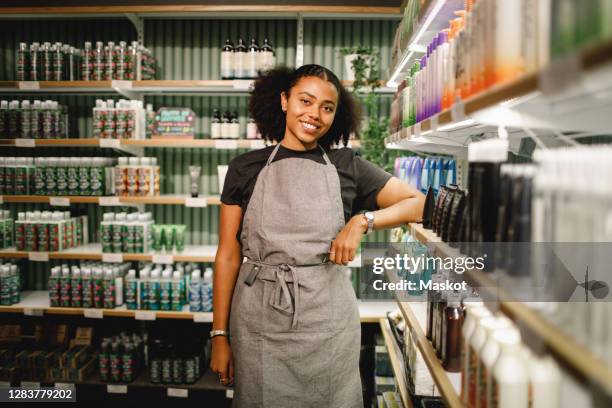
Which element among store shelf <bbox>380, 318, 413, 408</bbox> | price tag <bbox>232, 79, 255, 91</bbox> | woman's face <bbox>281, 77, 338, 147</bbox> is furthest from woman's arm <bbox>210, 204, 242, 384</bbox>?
price tag <bbox>232, 79, 255, 91</bbox>

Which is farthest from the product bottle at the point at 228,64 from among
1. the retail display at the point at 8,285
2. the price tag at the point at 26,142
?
the retail display at the point at 8,285

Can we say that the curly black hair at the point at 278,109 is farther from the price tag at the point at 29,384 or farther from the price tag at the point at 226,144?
the price tag at the point at 29,384

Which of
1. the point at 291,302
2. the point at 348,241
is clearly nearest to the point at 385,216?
the point at 348,241

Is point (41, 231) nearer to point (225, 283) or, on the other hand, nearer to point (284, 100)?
point (225, 283)

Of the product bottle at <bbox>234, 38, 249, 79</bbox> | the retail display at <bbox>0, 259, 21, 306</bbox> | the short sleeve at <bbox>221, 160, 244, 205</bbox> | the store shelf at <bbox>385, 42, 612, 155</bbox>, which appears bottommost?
the retail display at <bbox>0, 259, 21, 306</bbox>

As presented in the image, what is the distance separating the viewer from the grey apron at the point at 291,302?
6.23 ft

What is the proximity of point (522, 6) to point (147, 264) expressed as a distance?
11.4 feet

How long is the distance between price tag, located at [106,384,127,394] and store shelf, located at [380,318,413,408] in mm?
1920

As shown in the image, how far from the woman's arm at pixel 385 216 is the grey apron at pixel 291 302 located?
9 cm

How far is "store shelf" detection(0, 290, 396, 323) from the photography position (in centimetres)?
358

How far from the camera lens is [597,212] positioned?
2.43 feet

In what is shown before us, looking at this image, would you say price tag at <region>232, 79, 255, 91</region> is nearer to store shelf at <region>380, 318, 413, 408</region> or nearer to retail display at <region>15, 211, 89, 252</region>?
retail display at <region>15, 211, 89, 252</region>

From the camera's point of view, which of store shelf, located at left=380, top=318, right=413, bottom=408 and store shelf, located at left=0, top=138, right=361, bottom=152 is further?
store shelf, located at left=0, top=138, right=361, bottom=152

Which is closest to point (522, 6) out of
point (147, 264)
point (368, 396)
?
point (368, 396)
